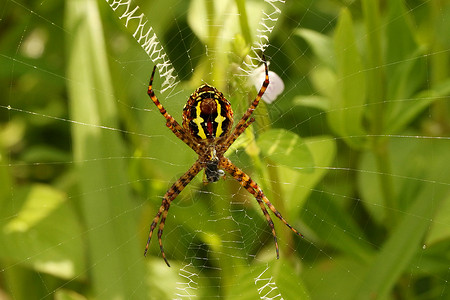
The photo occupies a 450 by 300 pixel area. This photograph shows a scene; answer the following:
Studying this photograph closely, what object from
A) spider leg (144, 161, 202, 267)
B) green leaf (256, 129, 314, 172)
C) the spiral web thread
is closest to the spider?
spider leg (144, 161, 202, 267)

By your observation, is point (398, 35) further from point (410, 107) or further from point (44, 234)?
point (44, 234)

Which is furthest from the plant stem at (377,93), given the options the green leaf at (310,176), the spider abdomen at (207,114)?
the spider abdomen at (207,114)

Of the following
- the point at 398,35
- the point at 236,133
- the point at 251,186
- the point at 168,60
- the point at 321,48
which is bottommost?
the point at 251,186

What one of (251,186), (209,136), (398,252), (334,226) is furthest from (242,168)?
(398,252)

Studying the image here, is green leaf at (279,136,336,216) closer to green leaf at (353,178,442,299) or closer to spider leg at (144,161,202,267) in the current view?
green leaf at (353,178,442,299)

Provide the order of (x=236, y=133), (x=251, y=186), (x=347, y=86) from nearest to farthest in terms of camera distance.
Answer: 1. (x=347, y=86)
2. (x=236, y=133)
3. (x=251, y=186)

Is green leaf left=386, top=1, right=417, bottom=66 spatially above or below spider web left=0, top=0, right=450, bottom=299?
above
